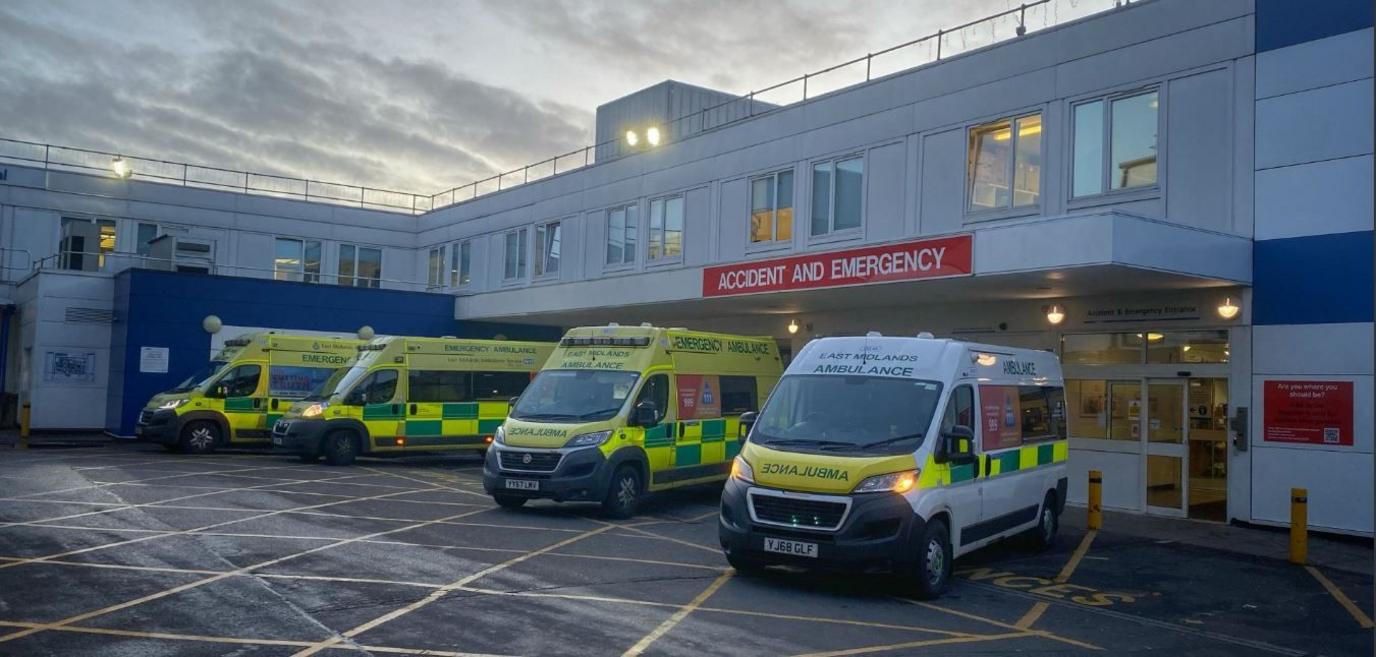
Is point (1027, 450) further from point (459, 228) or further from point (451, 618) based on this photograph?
point (459, 228)

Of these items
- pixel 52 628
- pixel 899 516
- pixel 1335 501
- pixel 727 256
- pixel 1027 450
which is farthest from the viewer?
pixel 727 256

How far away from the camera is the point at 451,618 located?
779 cm

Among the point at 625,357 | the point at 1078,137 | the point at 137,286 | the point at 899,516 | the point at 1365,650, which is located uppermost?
the point at 1078,137

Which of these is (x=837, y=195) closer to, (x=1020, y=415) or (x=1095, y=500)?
(x=1095, y=500)

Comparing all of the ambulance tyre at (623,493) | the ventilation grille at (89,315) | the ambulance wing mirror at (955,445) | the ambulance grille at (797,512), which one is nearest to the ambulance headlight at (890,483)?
the ambulance grille at (797,512)

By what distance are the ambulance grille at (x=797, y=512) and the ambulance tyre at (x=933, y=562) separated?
785 millimetres

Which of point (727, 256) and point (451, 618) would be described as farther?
point (727, 256)

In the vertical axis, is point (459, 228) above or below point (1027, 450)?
above

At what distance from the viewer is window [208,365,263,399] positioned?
850 inches

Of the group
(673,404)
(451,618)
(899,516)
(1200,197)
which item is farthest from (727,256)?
(451,618)

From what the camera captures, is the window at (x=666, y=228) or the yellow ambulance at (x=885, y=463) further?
the window at (x=666, y=228)

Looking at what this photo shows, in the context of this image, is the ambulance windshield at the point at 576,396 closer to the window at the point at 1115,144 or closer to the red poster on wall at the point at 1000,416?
the red poster on wall at the point at 1000,416

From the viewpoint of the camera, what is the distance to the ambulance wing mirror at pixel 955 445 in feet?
31.8

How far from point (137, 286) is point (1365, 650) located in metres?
25.6
